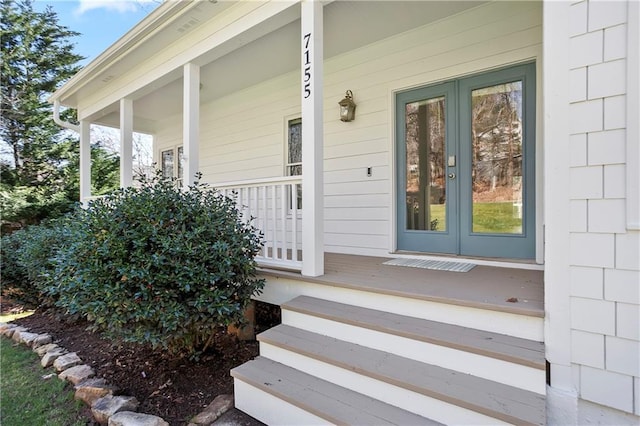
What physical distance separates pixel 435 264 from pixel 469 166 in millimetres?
1078

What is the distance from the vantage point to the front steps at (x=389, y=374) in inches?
62.2

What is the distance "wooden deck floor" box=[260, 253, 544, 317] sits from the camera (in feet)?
6.47

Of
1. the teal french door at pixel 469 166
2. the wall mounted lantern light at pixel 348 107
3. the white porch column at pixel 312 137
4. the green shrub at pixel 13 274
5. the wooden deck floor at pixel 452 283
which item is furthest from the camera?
the green shrub at pixel 13 274

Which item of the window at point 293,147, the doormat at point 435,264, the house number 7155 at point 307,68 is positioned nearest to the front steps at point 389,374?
the doormat at point 435,264

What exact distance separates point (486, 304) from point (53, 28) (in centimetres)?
1527

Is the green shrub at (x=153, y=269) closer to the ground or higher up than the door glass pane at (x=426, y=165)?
closer to the ground

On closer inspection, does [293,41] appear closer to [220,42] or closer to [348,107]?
[220,42]

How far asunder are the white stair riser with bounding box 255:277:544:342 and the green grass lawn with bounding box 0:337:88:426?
167cm

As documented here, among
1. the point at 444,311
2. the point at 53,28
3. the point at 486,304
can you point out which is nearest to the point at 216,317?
the point at 444,311

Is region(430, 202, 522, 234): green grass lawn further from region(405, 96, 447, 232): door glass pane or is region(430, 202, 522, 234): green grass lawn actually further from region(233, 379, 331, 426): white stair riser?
region(233, 379, 331, 426): white stair riser

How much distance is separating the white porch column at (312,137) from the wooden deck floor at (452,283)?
10.0 inches

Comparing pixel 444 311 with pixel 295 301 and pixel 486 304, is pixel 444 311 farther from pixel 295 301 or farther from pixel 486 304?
pixel 295 301

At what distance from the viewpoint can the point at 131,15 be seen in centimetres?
925

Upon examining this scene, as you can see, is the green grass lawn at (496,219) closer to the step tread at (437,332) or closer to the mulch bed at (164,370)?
the step tread at (437,332)
